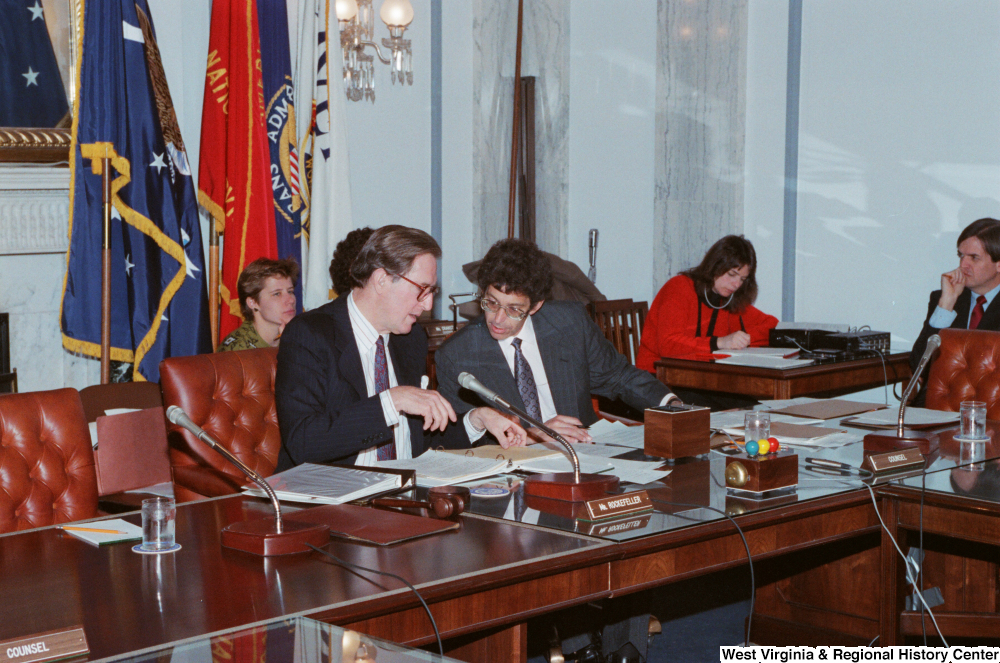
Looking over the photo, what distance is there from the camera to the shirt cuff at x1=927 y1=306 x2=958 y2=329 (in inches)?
187

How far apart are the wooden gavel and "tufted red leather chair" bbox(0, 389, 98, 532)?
87 cm

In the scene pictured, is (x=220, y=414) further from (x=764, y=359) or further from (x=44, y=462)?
(x=764, y=359)

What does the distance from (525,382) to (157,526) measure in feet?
5.14

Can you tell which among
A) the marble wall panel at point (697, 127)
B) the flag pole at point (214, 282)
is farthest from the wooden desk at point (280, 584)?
the marble wall panel at point (697, 127)

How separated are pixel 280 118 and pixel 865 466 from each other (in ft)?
9.76

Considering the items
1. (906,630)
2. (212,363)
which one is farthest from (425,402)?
(906,630)

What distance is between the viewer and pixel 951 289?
4.74 m

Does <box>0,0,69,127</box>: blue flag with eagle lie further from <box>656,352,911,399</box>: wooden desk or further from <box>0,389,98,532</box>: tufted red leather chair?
<box>656,352,911,399</box>: wooden desk

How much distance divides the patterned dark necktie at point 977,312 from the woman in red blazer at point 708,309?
977mm

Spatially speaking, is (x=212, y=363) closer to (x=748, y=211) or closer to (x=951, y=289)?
(x=951, y=289)

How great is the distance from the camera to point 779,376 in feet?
14.3

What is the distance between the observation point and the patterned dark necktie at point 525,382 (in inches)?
128

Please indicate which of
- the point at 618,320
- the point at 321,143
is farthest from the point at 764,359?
the point at 321,143

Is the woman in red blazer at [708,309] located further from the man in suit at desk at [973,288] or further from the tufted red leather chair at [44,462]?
the tufted red leather chair at [44,462]
